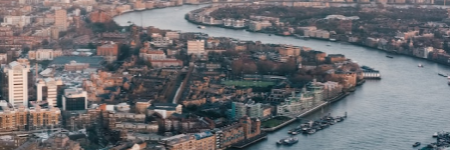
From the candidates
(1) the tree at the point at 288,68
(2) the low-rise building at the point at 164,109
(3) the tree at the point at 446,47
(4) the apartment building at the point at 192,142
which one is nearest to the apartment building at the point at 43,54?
(1) the tree at the point at 288,68

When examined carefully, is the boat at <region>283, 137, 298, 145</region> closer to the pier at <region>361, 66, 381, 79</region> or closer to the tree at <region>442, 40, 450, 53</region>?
the pier at <region>361, 66, 381, 79</region>

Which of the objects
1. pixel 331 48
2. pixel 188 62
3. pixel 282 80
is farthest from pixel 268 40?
pixel 282 80

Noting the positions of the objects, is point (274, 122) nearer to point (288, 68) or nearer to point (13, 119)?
point (13, 119)

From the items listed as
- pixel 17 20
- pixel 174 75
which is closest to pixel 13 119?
pixel 174 75

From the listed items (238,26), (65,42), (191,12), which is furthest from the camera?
(191,12)

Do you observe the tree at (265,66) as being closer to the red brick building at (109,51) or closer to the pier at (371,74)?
the pier at (371,74)

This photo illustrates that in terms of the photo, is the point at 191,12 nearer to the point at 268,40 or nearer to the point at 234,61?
the point at 268,40
